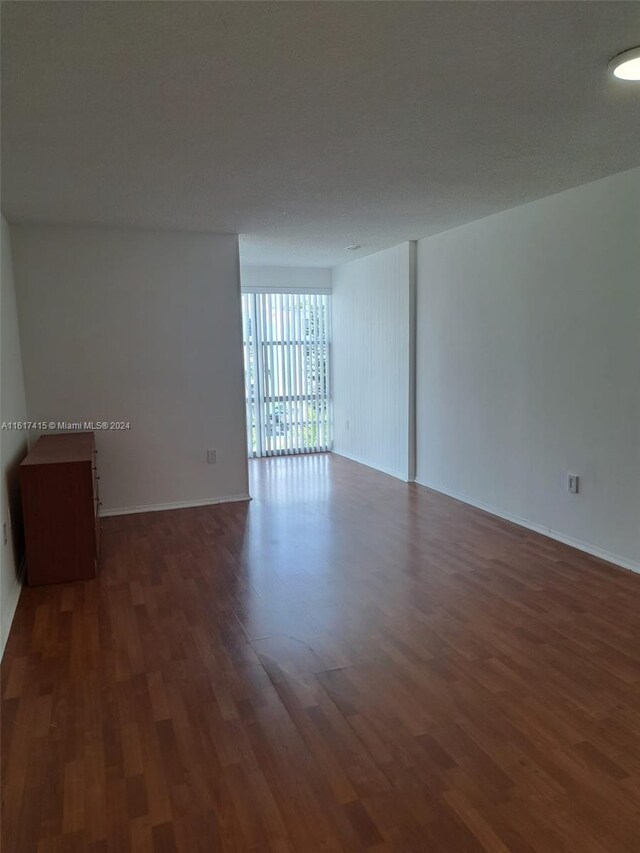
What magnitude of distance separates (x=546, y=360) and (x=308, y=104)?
8.25 feet

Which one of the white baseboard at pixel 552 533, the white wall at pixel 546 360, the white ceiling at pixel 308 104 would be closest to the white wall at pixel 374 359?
the white wall at pixel 546 360

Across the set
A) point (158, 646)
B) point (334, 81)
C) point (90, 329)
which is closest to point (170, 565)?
point (158, 646)

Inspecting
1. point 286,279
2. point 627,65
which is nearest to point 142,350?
point 286,279

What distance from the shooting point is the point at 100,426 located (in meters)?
4.77

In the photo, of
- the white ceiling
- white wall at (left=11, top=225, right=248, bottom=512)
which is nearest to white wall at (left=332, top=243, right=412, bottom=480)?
white wall at (left=11, top=225, right=248, bottom=512)

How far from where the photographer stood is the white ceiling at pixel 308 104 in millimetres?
1717

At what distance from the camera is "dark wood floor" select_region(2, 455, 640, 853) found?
5.41ft

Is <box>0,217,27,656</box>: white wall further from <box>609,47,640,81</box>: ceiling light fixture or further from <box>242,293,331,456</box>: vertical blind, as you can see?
<box>609,47,640,81</box>: ceiling light fixture

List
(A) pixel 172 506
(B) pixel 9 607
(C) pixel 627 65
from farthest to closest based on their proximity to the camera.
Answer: (A) pixel 172 506
(B) pixel 9 607
(C) pixel 627 65

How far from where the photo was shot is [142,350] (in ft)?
15.9

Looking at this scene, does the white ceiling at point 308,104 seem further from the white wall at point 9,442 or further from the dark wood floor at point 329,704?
the dark wood floor at point 329,704

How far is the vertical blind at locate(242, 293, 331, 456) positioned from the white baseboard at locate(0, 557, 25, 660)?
4078mm

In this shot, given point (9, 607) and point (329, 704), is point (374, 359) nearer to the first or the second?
point (9, 607)

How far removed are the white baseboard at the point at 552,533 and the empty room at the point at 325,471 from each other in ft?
0.08
